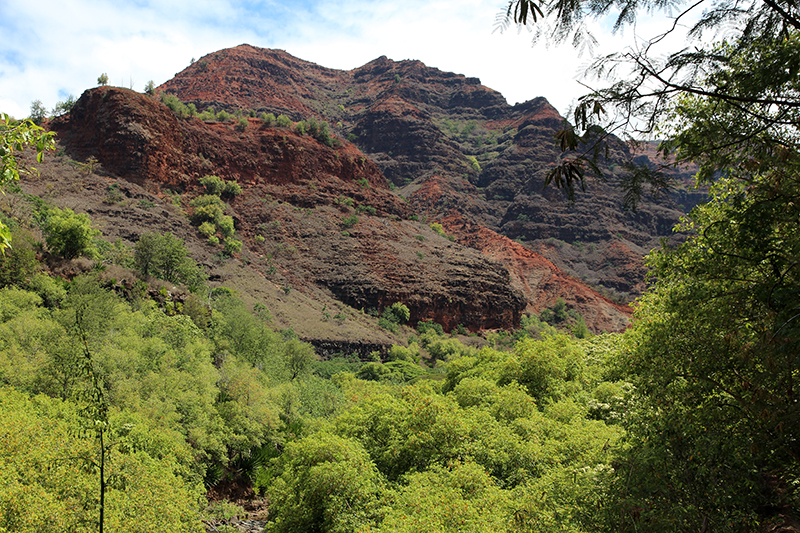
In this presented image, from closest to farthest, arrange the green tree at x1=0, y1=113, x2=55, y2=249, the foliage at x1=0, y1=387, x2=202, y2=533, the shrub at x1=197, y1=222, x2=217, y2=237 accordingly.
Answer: the green tree at x1=0, y1=113, x2=55, y2=249, the foliage at x1=0, y1=387, x2=202, y2=533, the shrub at x1=197, y1=222, x2=217, y2=237

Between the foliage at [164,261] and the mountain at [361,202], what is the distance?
891 cm

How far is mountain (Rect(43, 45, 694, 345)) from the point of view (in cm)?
6519

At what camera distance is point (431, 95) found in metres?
170

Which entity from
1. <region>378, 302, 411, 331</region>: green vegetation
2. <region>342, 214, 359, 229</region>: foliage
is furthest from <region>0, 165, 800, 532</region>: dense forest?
<region>342, 214, 359, 229</region>: foliage

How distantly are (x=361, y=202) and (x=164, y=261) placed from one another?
163 feet

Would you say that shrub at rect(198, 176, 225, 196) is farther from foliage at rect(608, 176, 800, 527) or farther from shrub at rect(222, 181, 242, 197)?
foliage at rect(608, 176, 800, 527)

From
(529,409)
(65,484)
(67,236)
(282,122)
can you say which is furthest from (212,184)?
(529,409)

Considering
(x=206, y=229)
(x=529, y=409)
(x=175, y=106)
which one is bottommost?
(x=529, y=409)

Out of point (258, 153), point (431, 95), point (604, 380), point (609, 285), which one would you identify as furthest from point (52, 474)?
point (431, 95)

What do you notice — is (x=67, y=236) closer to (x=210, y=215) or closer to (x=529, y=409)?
(x=210, y=215)

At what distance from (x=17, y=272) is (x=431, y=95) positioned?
160 meters

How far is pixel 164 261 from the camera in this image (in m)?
46.1

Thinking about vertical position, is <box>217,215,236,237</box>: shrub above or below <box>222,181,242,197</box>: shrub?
below

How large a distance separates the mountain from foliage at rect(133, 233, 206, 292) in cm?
891
